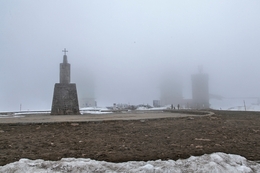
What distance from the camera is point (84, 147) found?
18.5 feet

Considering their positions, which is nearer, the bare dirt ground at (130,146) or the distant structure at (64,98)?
the bare dirt ground at (130,146)

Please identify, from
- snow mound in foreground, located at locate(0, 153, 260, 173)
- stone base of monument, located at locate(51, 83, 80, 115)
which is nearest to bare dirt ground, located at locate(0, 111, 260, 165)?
snow mound in foreground, located at locate(0, 153, 260, 173)

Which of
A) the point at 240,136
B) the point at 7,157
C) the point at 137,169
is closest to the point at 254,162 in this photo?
the point at 137,169

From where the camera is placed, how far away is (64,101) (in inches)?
936

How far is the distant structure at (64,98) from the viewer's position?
77.2 ft

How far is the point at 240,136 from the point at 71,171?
5.29 metres

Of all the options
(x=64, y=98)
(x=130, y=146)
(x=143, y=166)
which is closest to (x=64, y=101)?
(x=64, y=98)

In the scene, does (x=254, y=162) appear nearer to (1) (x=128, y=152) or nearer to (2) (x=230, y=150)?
(2) (x=230, y=150)

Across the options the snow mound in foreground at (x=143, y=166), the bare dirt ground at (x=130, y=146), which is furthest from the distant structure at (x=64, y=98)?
the snow mound in foreground at (x=143, y=166)

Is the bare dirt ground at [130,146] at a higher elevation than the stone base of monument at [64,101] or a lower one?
lower

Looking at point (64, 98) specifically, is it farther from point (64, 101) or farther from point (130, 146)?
point (130, 146)

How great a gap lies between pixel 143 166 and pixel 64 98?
21.0 m

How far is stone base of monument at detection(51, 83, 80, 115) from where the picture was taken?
23.5 meters

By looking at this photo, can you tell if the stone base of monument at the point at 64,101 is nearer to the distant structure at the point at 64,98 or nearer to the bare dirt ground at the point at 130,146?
the distant structure at the point at 64,98
